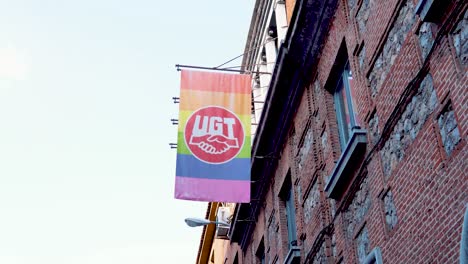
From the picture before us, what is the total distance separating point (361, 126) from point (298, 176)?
159 inches

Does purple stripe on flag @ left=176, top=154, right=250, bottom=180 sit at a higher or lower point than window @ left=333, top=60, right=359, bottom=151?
lower

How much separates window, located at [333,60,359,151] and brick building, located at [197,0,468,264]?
2 cm

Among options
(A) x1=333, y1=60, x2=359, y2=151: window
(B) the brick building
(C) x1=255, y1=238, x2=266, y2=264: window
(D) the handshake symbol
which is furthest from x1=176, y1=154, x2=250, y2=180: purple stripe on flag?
(C) x1=255, y1=238, x2=266, y2=264: window

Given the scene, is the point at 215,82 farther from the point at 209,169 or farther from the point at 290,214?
the point at 290,214

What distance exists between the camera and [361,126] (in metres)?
10.6

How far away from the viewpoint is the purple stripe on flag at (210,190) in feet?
46.0

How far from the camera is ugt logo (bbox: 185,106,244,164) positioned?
47.8 ft

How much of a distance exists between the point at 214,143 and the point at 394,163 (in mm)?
6083

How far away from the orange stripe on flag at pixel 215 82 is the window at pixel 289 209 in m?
2.34

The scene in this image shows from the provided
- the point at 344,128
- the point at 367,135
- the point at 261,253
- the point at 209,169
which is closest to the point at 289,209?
the point at 209,169

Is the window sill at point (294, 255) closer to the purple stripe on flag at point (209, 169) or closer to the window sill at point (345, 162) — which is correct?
the purple stripe on flag at point (209, 169)

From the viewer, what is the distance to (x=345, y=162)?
1070cm

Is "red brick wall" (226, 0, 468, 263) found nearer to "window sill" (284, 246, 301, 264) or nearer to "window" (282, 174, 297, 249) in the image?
"window sill" (284, 246, 301, 264)

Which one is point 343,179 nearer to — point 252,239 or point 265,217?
point 265,217
